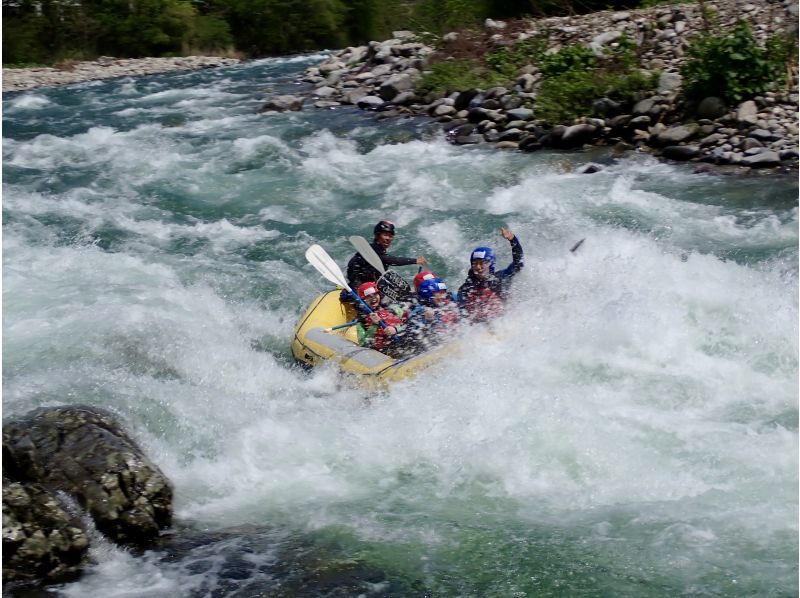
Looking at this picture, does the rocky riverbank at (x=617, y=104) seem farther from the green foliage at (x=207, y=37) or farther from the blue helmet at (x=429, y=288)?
the green foliage at (x=207, y=37)

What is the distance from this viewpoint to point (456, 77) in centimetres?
1553

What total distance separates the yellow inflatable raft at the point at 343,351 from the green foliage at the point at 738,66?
6835mm

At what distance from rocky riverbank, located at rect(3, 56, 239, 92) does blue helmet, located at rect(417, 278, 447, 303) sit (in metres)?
17.7

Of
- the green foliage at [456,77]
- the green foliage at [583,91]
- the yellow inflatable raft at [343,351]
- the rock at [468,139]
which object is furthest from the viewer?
the green foliage at [456,77]

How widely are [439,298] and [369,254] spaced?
3.31 feet

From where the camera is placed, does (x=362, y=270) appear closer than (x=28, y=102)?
Yes

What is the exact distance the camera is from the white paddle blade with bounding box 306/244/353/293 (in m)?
7.89

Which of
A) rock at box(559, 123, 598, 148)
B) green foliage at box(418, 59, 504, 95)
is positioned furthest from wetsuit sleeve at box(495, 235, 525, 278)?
green foliage at box(418, 59, 504, 95)

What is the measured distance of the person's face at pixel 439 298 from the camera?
23.6 feet

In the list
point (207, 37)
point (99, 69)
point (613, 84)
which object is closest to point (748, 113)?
point (613, 84)

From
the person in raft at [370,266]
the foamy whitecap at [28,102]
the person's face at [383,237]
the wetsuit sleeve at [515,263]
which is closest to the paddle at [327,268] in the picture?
the person in raft at [370,266]

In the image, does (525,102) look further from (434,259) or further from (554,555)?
(554,555)

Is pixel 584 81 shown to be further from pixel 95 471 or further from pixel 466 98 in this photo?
pixel 95 471

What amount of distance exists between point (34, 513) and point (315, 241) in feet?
19.8
